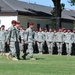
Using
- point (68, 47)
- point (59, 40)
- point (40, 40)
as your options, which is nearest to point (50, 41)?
point (40, 40)

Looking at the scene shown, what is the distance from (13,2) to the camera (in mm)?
55375

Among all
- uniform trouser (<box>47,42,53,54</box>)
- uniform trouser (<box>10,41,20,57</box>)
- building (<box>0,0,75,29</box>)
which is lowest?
uniform trouser (<box>47,42,53,54</box>)

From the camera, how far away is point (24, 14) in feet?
163

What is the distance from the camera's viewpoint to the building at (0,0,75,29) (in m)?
49.3

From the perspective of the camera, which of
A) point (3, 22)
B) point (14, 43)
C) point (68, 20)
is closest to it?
point (14, 43)

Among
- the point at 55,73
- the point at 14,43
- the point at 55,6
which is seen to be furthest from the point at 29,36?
the point at 55,6

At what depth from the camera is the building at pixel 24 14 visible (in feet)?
162

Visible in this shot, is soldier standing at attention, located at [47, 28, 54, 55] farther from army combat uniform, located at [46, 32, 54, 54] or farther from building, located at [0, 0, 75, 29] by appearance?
building, located at [0, 0, 75, 29]

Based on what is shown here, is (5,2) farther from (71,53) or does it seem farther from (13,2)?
(71,53)

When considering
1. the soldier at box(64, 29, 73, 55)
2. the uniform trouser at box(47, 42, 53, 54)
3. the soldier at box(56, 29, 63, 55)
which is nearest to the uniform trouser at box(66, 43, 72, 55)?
the soldier at box(64, 29, 73, 55)

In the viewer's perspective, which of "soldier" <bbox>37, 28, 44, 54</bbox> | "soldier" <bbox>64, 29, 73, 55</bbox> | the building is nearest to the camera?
"soldier" <bbox>64, 29, 73, 55</bbox>

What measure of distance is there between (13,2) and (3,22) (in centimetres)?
624

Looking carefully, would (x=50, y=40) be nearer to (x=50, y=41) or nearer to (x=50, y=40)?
(x=50, y=40)

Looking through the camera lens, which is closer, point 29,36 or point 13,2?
point 29,36
